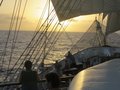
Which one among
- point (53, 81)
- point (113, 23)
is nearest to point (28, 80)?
point (53, 81)

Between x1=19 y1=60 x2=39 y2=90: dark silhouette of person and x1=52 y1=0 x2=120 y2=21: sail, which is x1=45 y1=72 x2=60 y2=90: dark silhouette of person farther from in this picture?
x1=52 y1=0 x2=120 y2=21: sail

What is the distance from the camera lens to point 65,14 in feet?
67.4

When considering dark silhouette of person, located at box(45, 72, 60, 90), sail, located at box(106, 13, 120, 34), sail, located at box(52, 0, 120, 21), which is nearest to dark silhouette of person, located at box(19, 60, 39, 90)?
dark silhouette of person, located at box(45, 72, 60, 90)

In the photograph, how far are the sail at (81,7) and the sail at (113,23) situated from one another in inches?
84.0

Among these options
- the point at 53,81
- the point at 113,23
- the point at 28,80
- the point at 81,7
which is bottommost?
the point at 53,81

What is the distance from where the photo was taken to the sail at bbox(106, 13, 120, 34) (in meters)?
22.9

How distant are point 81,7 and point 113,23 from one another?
3725 mm

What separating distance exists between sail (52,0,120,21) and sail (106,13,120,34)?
7.00 feet

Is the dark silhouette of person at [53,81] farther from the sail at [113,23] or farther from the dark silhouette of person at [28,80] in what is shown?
the sail at [113,23]

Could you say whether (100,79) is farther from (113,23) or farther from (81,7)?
(113,23)

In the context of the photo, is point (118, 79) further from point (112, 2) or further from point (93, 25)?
point (93, 25)

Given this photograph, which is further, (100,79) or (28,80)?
(28,80)

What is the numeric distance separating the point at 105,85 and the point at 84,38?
22357mm

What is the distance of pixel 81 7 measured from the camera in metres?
21.0
